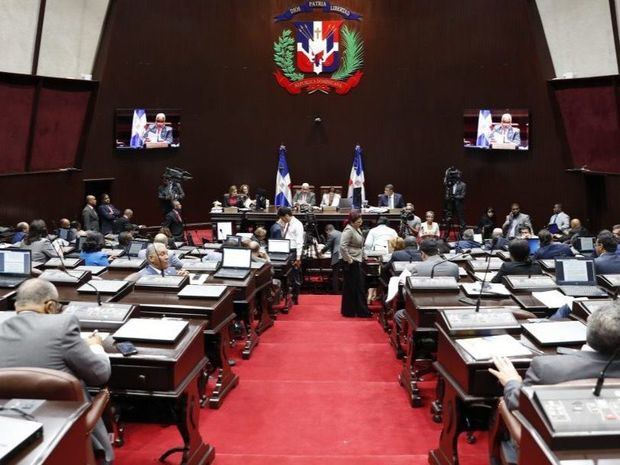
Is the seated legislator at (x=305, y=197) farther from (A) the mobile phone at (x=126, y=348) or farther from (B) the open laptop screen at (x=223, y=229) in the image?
(A) the mobile phone at (x=126, y=348)

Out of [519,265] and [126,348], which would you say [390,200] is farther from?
[126,348]

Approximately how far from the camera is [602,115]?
11938mm

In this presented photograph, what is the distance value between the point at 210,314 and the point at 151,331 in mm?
980

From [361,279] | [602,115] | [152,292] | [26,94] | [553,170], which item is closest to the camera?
[152,292]

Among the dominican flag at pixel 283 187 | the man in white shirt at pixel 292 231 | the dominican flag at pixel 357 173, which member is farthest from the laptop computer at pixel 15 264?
the dominican flag at pixel 357 173

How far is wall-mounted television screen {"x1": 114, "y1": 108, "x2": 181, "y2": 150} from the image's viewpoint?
→ 1348 cm

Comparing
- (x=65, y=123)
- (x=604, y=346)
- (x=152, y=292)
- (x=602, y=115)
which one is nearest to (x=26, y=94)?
(x=65, y=123)

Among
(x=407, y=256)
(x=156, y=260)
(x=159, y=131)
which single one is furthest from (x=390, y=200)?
(x=156, y=260)

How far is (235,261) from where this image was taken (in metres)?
5.56

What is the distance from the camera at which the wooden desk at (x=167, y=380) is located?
3039mm

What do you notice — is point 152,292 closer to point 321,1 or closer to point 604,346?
point 604,346

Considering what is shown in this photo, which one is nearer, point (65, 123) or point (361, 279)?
point (361, 279)

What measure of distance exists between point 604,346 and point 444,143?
12.3 m

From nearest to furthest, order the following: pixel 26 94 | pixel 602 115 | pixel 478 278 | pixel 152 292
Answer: pixel 152 292, pixel 478 278, pixel 26 94, pixel 602 115
